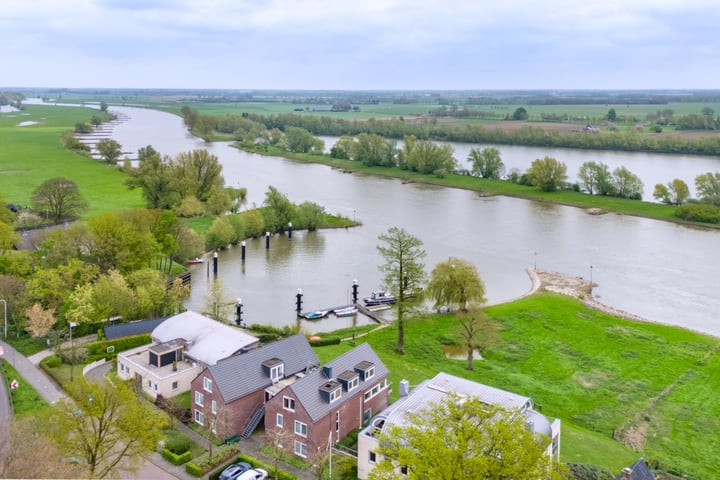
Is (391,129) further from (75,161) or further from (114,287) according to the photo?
(114,287)

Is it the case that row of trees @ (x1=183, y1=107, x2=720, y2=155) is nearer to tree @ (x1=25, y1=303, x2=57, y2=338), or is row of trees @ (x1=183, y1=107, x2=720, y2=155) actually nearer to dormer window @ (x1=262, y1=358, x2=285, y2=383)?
tree @ (x1=25, y1=303, x2=57, y2=338)

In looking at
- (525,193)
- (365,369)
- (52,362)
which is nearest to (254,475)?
(365,369)

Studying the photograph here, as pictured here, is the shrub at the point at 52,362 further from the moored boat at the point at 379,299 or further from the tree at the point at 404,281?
the moored boat at the point at 379,299

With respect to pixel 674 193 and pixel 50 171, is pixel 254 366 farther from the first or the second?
pixel 50 171

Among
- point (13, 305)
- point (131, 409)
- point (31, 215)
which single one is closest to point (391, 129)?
point (31, 215)

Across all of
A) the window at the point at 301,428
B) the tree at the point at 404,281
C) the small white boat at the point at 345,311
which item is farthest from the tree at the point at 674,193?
the window at the point at 301,428
